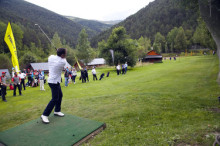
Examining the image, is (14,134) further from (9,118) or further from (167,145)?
(167,145)

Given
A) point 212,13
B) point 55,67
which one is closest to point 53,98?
point 55,67

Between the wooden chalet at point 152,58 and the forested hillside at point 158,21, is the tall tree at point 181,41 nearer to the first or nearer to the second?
the forested hillside at point 158,21

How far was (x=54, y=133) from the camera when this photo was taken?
13.4 feet

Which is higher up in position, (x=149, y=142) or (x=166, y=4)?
(x=166, y=4)

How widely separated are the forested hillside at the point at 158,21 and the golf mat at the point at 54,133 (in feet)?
517

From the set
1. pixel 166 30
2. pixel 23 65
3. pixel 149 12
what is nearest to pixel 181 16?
pixel 166 30

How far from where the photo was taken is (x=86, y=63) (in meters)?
69.6

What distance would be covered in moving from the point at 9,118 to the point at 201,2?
1167 centimetres

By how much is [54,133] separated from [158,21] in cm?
17977

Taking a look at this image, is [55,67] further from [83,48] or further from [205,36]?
[83,48]

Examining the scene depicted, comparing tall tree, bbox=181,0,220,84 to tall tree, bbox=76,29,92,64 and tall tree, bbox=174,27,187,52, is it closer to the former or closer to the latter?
tall tree, bbox=76,29,92,64

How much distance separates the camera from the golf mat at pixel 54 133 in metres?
3.69

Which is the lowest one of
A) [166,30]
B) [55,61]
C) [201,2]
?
[55,61]

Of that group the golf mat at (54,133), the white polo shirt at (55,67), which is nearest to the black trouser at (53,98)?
the white polo shirt at (55,67)
